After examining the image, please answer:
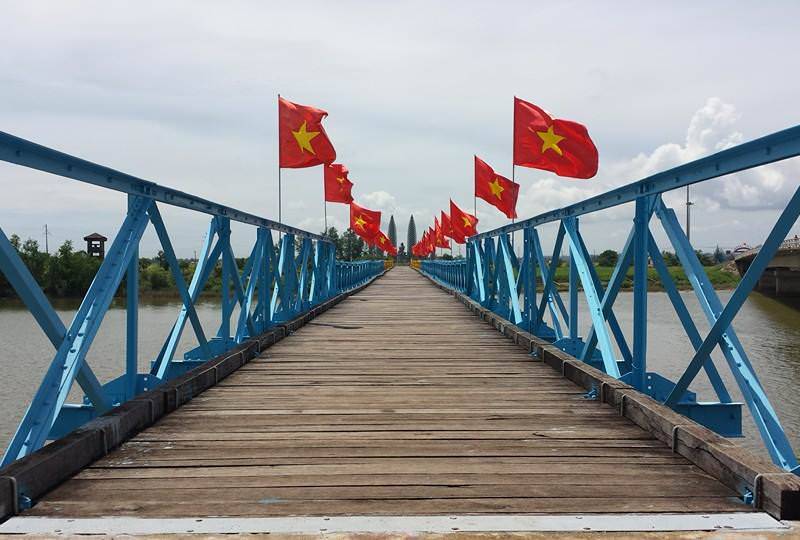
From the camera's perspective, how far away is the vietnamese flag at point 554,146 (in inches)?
416

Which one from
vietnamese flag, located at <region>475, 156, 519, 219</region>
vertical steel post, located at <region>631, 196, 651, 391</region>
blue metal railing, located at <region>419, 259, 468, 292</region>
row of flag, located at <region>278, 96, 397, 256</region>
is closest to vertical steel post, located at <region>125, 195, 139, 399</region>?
vertical steel post, located at <region>631, 196, 651, 391</region>

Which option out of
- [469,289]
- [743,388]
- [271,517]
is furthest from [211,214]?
[469,289]

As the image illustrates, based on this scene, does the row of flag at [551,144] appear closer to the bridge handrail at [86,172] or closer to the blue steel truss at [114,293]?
the blue steel truss at [114,293]

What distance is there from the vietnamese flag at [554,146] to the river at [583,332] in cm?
528

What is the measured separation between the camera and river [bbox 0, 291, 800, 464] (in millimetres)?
12734

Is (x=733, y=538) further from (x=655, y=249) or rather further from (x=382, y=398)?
(x=382, y=398)

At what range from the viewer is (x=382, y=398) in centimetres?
495

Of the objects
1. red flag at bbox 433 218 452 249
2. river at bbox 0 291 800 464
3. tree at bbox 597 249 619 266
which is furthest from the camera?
tree at bbox 597 249 619 266

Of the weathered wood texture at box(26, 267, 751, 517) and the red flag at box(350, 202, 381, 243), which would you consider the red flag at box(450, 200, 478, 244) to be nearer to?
the red flag at box(350, 202, 381, 243)

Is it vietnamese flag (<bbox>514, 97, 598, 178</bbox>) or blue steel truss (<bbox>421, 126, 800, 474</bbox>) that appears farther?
vietnamese flag (<bbox>514, 97, 598, 178</bbox>)

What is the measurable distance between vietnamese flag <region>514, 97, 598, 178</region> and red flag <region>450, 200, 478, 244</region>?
16.4m

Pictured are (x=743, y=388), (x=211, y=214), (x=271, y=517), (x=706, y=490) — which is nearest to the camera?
(x=271, y=517)

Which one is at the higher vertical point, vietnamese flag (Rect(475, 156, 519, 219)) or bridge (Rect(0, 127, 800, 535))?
vietnamese flag (Rect(475, 156, 519, 219))

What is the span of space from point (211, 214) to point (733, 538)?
4.76m
